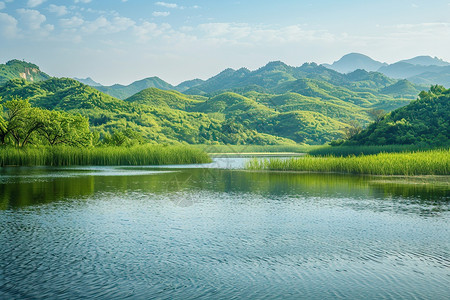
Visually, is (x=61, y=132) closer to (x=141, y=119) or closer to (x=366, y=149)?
(x=366, y=149)

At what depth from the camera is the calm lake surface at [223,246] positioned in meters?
8.59

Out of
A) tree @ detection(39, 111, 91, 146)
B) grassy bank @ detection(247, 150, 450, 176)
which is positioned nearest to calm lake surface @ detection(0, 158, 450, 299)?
grassy bank @ detection(247, 150, 450, 176)

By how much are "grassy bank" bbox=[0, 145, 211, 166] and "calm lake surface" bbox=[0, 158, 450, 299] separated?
24.9m

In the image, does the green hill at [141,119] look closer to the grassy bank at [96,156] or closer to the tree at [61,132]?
the tree at [61,132]

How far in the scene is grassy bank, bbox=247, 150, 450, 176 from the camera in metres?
33.5

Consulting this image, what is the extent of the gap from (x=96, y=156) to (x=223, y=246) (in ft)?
130

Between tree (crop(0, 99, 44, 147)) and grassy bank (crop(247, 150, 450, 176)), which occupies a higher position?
tree (crop(0, 99, 44, 147))

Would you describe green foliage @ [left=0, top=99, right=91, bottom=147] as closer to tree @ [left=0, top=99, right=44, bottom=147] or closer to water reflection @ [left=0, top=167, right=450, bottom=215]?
tree @ [left=0, top=99, right=44, bottom=147]

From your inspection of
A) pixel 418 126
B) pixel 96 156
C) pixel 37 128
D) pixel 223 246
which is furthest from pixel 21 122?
pixel 418 126

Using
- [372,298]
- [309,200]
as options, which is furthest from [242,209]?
[372,298]

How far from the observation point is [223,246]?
11.7 meters

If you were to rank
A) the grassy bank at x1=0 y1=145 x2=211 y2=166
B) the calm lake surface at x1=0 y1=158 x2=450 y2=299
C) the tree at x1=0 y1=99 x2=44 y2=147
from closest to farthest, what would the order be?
the calm lake surface at x1=0 y1=158 x2=450 y2=299
the grassy bank at x1=0 y1=145 x2=211 y2=166
the tree at x1=0 y1=99 x2=44 y2=147

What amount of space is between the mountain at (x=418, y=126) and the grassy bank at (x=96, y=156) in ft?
83.1

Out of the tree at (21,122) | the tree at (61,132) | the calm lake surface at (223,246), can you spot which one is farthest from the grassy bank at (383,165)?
the tree at (21,122)
